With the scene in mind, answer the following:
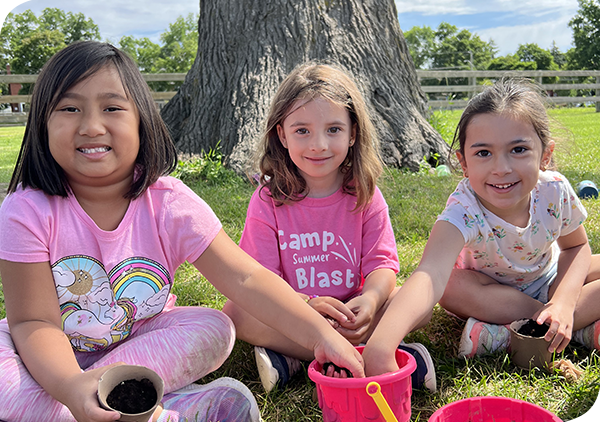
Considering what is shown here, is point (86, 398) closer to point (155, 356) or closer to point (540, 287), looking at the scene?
point (155, 356)

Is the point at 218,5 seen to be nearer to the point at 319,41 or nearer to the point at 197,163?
the point at 319,41

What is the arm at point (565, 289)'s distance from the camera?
163cm

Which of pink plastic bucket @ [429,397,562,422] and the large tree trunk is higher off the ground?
the large tree trunk

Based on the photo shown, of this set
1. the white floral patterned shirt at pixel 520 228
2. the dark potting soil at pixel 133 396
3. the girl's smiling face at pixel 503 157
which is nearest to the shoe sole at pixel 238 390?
the dark potting soil at pixel 133 396

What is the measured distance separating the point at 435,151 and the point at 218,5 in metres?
2.50

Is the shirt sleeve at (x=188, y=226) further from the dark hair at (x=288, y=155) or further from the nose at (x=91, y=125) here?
the dark hair at (x=288, y=155)

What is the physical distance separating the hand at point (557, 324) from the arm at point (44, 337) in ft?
4.33

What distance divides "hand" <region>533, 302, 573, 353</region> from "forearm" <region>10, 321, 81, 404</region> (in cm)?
139

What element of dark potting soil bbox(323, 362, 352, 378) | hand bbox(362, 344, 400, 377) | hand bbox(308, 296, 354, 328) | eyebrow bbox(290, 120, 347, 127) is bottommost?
dark potting soil bbox(323, 362, 352, 378)

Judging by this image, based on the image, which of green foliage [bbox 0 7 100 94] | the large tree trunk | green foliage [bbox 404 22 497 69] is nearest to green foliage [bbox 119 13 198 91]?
green foliage [bbox 0 7 100 94]

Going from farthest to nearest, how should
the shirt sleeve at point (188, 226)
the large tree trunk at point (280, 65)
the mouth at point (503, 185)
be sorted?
the large tree trunk at point (280, 65)
the mouth at point (503, 185)
the shirt sleeve at point (188, 226)

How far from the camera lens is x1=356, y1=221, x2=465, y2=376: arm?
4.52 ft

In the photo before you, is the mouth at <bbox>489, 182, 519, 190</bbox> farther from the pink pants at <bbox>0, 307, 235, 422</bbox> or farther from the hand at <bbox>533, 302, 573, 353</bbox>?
the pink pants at <bbox>0, 307, 235, 422</bbox>

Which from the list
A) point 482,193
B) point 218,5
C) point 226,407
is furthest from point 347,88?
point 218,5
